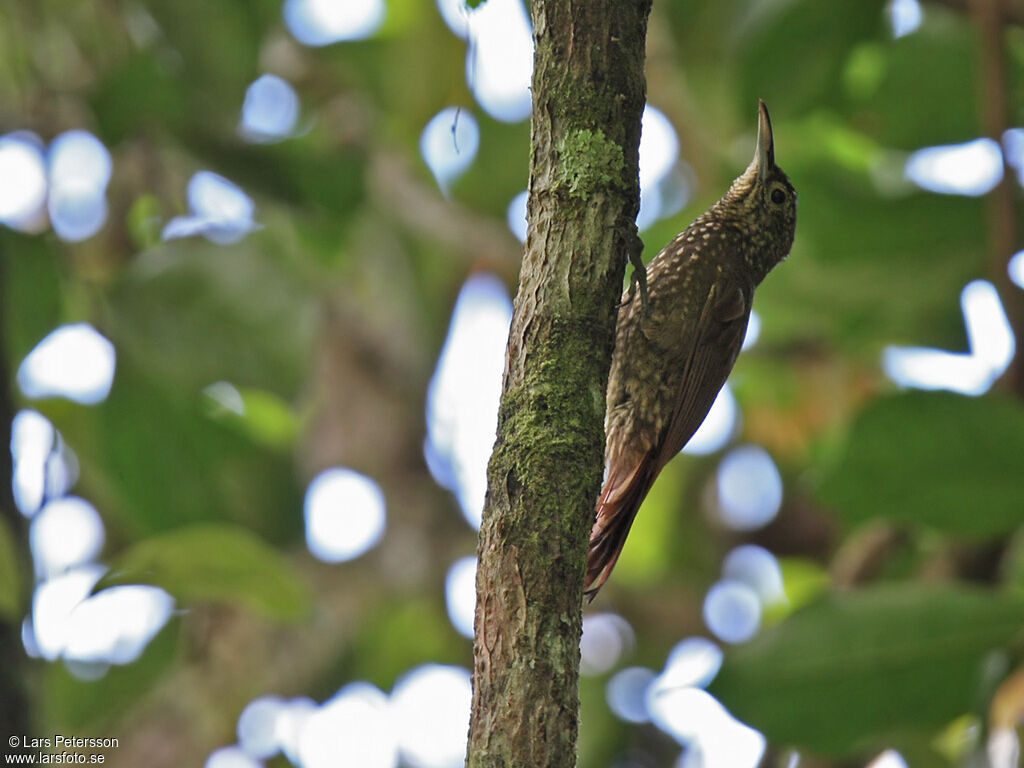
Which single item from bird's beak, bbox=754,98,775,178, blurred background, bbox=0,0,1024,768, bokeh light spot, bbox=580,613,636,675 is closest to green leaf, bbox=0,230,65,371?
blurred background, bbox=0,0,1024,768

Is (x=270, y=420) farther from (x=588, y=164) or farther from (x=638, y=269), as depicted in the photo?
(x=588, y=164)

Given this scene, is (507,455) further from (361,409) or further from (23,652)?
(361,409)

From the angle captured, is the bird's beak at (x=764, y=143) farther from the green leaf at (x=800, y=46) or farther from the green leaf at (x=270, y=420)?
the green leaf at (x=270, y=420)

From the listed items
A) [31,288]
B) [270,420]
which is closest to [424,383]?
[270,420]

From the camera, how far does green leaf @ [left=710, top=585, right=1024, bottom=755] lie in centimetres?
302

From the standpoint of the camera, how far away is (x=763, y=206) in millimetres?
3916

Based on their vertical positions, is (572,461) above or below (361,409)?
below

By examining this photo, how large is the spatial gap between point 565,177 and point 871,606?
170 cm

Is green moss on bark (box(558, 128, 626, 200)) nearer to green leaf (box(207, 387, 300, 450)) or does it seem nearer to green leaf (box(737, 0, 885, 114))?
green leaf (box(737, 0, 885, 114))

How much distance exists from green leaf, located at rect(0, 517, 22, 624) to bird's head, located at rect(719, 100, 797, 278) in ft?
7.12

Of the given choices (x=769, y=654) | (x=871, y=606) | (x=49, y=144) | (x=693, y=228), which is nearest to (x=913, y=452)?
(x=871, y=606)

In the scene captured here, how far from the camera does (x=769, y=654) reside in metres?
3.03

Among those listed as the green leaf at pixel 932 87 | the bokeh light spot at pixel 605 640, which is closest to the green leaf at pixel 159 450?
the green leaf at pixel 932 87

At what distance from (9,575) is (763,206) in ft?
7.59
